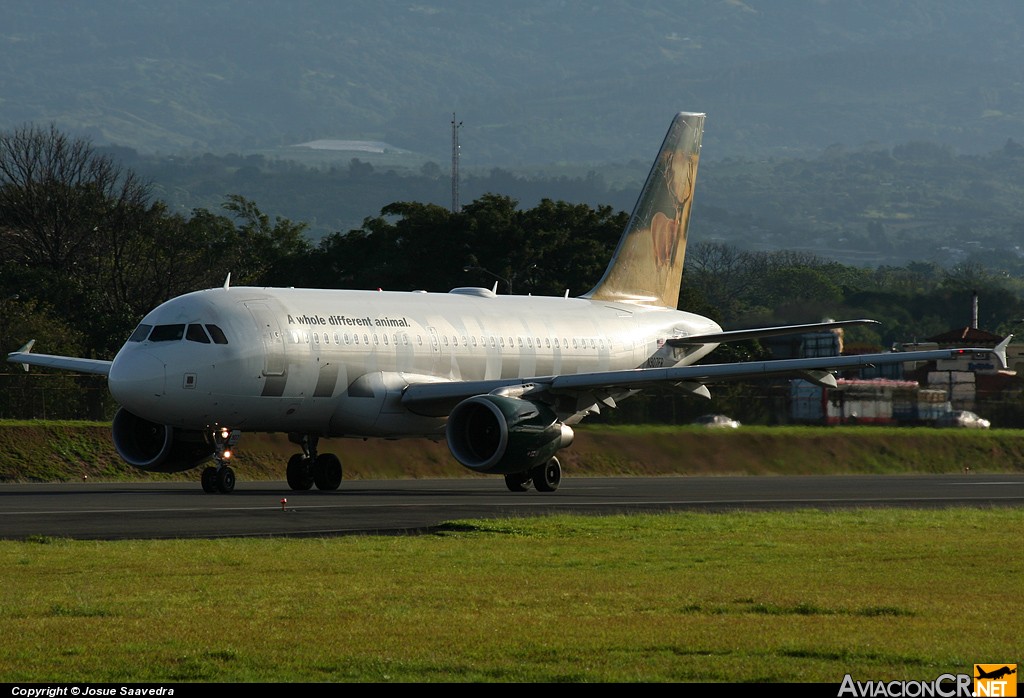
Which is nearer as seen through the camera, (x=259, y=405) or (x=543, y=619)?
(x=543, y=619)

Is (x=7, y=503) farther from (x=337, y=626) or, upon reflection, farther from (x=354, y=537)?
(x=337, y=626)

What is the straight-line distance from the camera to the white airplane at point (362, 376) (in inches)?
1289

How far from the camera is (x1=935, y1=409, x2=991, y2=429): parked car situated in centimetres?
5697

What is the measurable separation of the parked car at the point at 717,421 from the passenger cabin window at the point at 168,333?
20.2m

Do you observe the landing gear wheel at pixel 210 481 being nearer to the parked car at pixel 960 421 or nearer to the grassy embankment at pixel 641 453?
the grassy embankment at pixel 641 453

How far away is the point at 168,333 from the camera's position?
33.0 m

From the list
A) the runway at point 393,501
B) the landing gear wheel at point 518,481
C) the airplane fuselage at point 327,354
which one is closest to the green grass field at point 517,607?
the runway at point 393,501

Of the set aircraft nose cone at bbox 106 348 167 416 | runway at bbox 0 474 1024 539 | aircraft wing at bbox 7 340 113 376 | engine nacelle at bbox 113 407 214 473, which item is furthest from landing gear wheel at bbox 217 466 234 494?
aircraft wing at bbox 7 340 113 376

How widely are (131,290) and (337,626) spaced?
6133cm

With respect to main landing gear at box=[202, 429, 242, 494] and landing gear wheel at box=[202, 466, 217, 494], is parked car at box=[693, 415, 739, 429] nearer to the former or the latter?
main landing gear at box=[202, 429, 242, 494]

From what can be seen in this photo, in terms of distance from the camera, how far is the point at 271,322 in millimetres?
33906

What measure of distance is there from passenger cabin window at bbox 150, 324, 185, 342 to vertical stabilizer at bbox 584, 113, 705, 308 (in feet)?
50.4

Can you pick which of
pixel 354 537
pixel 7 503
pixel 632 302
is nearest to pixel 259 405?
pixel 7 503

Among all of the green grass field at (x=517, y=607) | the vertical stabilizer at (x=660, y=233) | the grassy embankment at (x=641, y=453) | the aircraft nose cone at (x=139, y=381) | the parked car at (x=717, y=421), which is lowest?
the grassy embankment at (x=641, y=453)
